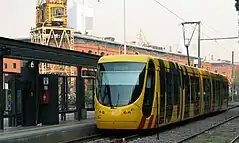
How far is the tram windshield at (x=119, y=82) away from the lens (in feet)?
61.6

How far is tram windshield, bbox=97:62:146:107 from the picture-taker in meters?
18.8

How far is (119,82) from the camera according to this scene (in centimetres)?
1914

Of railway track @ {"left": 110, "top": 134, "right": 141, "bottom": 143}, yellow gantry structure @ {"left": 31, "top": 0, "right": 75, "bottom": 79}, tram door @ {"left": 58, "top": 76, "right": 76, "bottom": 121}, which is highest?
yellow gantry structure @ {"left": 31, "top": 0, "right": 75, "bottom": 79}

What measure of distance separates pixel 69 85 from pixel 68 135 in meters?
7.23

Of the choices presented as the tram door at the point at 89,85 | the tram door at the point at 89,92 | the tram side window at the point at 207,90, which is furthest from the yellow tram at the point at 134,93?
the tram side window at the point at 207,90

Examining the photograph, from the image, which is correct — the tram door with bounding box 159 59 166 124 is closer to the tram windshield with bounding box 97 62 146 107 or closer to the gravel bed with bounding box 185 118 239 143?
the tram windshield with bounding box 97 62 146 107

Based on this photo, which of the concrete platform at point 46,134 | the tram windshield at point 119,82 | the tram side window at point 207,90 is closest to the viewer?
the concrete platform at point 46,134

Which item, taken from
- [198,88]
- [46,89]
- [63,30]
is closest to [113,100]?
[46,89]

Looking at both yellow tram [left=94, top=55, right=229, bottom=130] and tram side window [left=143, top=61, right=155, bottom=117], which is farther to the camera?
tram side window [left=143, top=61, right=155, bottom=117]

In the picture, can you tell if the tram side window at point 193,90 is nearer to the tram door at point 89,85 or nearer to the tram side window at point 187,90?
the tram side window at point 187,90

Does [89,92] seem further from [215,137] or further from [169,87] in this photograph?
[215,137]

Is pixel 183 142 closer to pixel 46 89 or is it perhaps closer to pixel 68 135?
pixel 68 135

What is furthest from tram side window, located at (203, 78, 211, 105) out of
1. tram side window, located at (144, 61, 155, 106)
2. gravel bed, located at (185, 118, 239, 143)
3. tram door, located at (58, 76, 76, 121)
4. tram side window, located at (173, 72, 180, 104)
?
tram side window, located at (144, 61, 155, 106)

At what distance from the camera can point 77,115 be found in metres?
24.1
